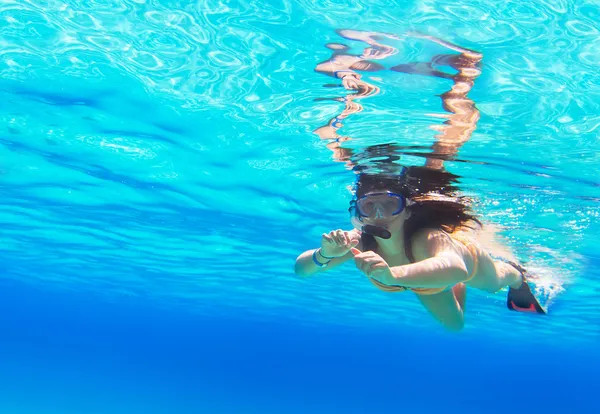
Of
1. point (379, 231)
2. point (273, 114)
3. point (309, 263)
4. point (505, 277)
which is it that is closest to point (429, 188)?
point (505, 277)

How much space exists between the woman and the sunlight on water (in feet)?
5.60

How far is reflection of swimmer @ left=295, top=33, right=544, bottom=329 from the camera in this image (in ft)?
17.0

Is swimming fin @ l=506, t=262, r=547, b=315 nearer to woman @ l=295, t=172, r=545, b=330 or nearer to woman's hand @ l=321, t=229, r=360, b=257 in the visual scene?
woman @ l=295, t=172, r=545, b=330

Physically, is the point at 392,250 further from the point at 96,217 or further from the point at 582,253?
the point at 96,217

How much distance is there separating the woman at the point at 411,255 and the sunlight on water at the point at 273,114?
5.60 feet

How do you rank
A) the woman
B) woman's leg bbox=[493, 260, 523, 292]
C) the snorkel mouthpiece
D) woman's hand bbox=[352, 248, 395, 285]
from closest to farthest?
woman's hand bbox=[352, 248, 395, 285]
the woman
the snorkel mouthpiece
woman's leg bbox=[493, 260, 523, 292]

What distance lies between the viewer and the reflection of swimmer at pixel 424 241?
5.17m

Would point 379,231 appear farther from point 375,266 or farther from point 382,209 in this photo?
point 375,266

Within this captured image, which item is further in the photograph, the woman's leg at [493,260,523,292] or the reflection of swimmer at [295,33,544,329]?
the woman's leg at [493,260,523,292]

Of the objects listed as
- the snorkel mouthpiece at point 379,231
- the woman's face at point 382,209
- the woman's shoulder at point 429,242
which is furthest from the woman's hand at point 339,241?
the woman's shoulder at point 429,242

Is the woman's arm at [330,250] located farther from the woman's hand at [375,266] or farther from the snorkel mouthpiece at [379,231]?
the woman's hand at [375,266]

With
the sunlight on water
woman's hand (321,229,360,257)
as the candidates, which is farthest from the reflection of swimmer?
the sunlight on water

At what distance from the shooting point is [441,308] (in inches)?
328

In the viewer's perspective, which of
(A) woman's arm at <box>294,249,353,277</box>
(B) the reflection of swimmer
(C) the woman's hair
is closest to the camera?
(B) the reflection of swimmer
